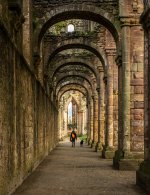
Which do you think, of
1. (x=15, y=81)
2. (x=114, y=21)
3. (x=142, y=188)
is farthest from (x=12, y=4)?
Result: (x=114, y=21)

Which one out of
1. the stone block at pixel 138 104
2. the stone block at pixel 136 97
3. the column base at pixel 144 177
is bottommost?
the column base at pixel 144 177

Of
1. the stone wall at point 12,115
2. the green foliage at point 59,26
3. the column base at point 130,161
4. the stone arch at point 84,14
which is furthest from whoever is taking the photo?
the green foliage at point 59,26

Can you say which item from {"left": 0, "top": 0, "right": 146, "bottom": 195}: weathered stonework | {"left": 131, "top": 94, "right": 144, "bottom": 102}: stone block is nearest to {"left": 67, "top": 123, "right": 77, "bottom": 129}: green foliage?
{"left": 0, "top": 0, "right": 146, "bottom": 195}: weathered stonework

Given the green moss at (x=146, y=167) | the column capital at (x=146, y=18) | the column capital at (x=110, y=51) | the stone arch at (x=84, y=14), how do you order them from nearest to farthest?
1. the green moss at (x=146, y=167)
2. the column capital at (x=146, y=18)
3. the stone arch at (x=84, y=14)
4. the column capital at (x=110, y=51)

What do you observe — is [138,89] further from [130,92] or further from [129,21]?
[129,21]

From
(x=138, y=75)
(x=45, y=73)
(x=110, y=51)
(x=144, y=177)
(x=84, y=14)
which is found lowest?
(x=144, y=177)

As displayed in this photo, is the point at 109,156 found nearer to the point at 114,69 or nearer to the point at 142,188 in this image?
the point at 114,69

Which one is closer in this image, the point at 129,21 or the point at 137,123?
the point at 137,123

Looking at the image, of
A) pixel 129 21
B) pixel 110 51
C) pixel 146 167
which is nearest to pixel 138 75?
pixel 129 21

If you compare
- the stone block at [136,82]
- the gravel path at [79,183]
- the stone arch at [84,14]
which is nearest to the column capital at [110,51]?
the stone arch at [84,14]

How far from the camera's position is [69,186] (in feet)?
31.8

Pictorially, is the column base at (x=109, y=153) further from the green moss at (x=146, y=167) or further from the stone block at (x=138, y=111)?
the green moss at (x=146, y=167)

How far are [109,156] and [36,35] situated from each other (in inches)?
246

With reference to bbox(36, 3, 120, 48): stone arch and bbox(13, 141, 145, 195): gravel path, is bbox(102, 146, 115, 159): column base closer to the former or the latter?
bbox(36, 3, 120, 48): stone arch
